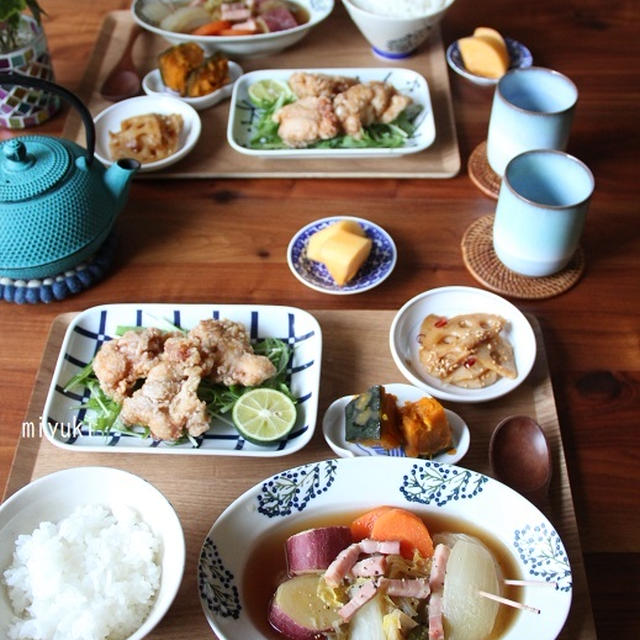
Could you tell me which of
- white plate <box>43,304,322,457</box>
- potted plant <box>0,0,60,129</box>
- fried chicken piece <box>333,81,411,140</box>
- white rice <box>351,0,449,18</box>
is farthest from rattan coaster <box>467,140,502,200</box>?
potted plant <box>0,0,60,129</box>

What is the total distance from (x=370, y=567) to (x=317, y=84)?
1369mm

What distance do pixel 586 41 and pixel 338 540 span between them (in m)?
1.97

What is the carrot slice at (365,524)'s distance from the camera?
1189 mm

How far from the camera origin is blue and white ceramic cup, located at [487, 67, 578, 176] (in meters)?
1.68

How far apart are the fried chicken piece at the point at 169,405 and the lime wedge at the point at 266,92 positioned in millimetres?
993

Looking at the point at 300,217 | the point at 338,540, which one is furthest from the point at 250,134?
the point at 338,540

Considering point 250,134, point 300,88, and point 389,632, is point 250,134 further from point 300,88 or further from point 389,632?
point 389,632

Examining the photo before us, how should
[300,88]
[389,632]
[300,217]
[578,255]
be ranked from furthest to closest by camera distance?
1. [300,88]
2. [300,217]
3. [578,255]
4. [389,632]

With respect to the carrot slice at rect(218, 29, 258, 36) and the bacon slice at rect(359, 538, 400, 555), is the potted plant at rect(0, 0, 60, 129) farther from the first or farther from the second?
the bacon slice at rect(359, 538, 400, 555)

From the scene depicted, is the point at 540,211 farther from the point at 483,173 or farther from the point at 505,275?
the point at 483,173

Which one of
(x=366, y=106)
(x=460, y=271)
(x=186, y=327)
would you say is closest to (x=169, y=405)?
(x=186, y=327)

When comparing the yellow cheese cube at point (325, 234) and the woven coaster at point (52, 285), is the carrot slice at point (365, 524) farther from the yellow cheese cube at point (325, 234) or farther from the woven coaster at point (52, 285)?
the woven coaster at point (52, 285)

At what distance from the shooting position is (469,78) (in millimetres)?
2158

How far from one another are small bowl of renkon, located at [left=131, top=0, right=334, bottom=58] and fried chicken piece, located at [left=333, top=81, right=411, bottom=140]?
0.41 m
